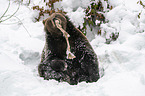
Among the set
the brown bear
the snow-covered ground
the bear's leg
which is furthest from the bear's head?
the snow-covered ground

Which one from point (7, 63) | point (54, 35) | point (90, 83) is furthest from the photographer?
point (7, 63)

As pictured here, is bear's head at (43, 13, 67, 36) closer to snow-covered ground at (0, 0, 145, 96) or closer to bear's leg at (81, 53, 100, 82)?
bear's leg at (81, 53, 100, 82)

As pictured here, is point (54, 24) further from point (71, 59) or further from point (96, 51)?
point (96, 51)

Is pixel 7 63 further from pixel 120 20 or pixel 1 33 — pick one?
pixel 120 20

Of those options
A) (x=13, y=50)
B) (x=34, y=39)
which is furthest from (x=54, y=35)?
(x=34, y=39)

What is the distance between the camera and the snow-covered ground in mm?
2010

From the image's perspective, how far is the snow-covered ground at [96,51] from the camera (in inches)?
79.1

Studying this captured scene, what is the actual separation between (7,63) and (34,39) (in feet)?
4.17

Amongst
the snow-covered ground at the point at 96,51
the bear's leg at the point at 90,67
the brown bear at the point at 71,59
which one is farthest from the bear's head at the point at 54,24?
the snow-covered ground at the point at 96,51

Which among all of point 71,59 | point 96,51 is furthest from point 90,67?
point 96,51

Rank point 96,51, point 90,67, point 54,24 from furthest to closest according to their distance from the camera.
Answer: point 96,51
point 90,67
point 54,24

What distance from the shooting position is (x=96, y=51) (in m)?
3.26

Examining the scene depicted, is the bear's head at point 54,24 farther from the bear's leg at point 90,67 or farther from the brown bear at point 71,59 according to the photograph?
the bear's leg at point 90,67

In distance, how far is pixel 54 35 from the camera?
2.17 meters
